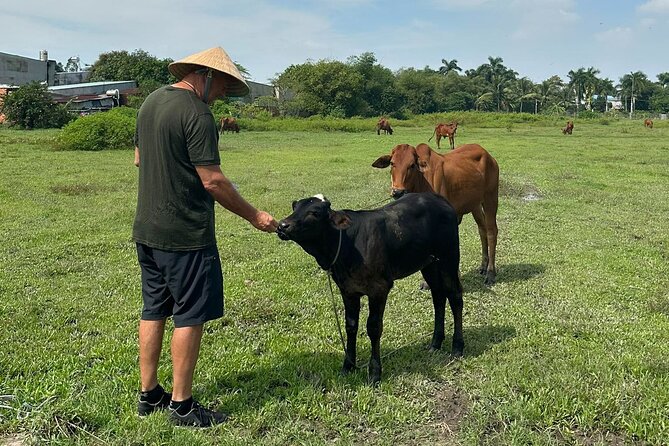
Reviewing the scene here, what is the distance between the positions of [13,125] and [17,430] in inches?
1595

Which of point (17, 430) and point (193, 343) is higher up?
point (193, 343)

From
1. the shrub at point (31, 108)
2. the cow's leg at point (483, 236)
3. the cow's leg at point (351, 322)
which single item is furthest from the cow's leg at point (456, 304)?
the shrub at point (31, 108)

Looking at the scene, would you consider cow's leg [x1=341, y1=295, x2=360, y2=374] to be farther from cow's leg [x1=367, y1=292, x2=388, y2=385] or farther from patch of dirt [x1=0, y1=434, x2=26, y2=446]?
patch of dirt [x1=0, y1=434, x2=26, y2=446]

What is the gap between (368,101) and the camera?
243ft

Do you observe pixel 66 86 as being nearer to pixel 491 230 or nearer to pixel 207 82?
pixel 491 230

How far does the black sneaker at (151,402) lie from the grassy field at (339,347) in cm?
7

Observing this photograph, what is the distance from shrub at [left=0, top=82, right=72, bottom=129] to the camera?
122 ft

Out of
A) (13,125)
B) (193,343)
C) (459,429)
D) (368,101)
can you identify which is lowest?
(459,429)

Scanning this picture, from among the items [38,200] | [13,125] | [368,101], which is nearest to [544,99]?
[368,101]

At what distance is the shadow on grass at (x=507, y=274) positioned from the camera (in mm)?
7031

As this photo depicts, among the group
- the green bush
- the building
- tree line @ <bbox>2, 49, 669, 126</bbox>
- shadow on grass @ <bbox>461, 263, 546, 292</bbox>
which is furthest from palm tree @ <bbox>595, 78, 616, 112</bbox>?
shadow on grass @ <bbox>461, 263, 546, 292</bbox>

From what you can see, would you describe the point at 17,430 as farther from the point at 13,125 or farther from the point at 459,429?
the point at 13,125

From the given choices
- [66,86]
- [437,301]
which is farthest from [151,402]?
[66,86]

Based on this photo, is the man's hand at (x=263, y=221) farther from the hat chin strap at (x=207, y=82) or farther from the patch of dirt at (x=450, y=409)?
the patch of dirt at (x=450, y=409)
